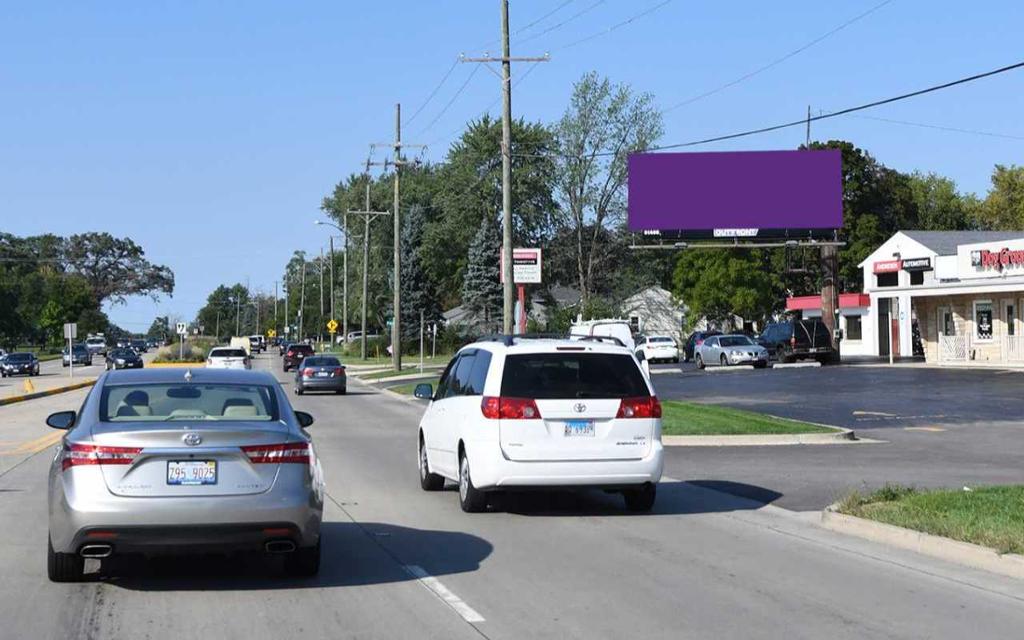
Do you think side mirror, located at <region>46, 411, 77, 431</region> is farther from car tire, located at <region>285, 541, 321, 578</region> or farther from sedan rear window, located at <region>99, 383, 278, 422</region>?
car tire, located at <region>285, 541, 321, 578</region>

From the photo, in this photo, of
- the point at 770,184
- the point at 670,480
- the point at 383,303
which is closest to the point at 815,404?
the point at 670,480

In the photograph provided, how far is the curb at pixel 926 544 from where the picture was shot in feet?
31.7

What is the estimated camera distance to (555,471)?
1255 cm

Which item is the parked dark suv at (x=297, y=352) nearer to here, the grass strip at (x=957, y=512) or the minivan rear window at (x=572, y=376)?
the minivan rear window at (x=572, y=376)

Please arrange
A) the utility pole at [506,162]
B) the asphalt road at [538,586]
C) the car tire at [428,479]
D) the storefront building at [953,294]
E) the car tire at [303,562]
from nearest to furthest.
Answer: the asphalt road at [538,586]
the car tire at [303,562]
the car tire at [428,479]
the utility pole at [506,162]
the storefront building at [953,294]

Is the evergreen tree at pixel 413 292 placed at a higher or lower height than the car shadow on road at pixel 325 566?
higher

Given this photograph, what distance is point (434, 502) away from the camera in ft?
46.7

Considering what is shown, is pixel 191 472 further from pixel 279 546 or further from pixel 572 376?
pixel 572 376

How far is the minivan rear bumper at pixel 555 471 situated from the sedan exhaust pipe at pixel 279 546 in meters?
4.03

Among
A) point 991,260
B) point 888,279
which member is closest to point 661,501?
point 991,260

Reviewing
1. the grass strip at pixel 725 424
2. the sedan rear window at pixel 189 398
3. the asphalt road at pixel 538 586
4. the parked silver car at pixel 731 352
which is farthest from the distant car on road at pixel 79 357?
the sedan rear window at pixel 189 398

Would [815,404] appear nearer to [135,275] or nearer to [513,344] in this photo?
[513,344]

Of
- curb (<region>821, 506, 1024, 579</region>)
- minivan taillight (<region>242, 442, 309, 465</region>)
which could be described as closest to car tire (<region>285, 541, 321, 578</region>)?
minivan taillight (<region>242, 442, 309, 465</region>)

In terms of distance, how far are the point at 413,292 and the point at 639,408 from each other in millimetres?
85531
